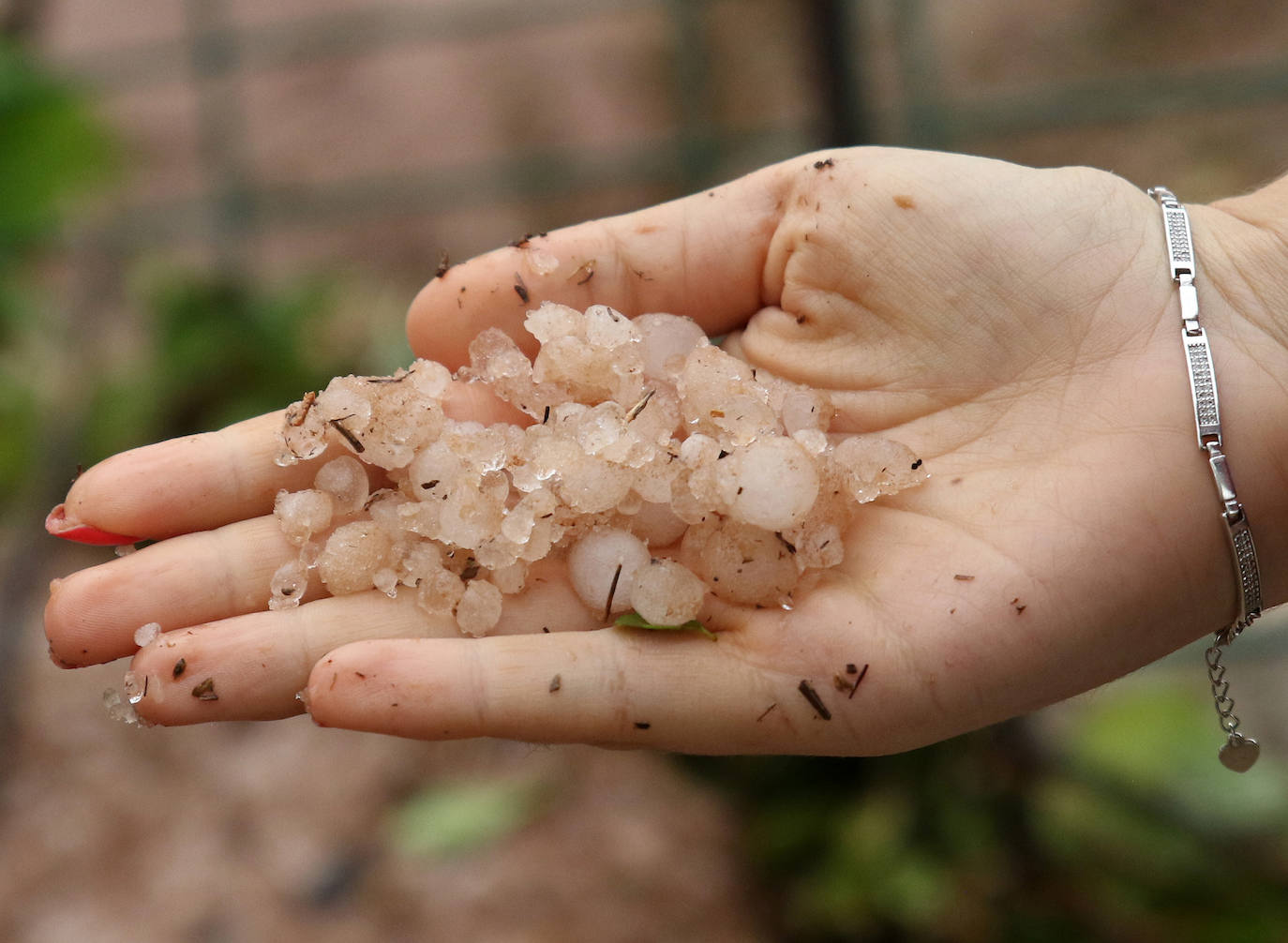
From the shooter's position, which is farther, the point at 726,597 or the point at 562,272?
the point at 562,272

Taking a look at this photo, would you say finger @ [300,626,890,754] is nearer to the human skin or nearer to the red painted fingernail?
the human skin

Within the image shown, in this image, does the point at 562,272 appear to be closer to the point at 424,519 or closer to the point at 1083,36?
the point at 424,519

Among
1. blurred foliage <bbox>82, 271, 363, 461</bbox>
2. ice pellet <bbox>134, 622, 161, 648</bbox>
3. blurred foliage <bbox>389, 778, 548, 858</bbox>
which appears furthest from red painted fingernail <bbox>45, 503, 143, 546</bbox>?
blurred foliage <bbox>82, 271, 363, 461</bbox>

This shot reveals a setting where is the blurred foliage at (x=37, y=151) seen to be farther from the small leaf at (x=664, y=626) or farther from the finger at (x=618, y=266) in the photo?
the small leaf at (x=664, y=626)

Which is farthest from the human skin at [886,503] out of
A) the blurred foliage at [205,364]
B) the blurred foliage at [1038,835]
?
the blurred foliage at [205,364]

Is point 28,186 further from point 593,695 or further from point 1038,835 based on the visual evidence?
point 1038,835

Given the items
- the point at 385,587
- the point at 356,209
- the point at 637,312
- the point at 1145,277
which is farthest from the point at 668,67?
the point at 385,587
